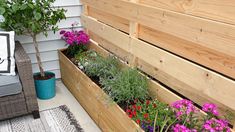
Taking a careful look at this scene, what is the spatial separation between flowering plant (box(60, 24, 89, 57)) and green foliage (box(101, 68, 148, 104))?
1070mm

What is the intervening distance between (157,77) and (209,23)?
2.32 ft

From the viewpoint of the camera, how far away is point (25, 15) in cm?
234

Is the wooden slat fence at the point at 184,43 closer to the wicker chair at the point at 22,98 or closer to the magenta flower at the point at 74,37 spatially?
the magenta flower at the point at 74,37

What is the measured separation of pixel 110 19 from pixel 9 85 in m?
1.15

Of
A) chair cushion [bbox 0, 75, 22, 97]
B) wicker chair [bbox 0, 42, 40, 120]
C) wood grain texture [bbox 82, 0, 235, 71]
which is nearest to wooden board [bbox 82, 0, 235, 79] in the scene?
wood grain texture [bbox 82, 0, 235, 71]

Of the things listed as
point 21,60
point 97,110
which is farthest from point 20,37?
point 97,110

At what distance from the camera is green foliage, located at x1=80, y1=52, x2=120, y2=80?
2.26m

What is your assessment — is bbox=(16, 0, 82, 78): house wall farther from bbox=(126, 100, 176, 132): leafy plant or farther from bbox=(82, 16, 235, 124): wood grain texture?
bbox=(126, 100, 176, 132): leafy plant

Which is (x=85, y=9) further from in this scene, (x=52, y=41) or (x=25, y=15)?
(x=25, y=15)

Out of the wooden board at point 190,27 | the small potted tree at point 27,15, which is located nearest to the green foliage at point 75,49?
the small potted tree at point 27,15

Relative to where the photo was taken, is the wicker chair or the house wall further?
the house wall

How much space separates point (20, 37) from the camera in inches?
111

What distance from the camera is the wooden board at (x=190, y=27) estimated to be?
4.06 feet

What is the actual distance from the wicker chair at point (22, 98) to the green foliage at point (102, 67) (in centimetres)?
57
